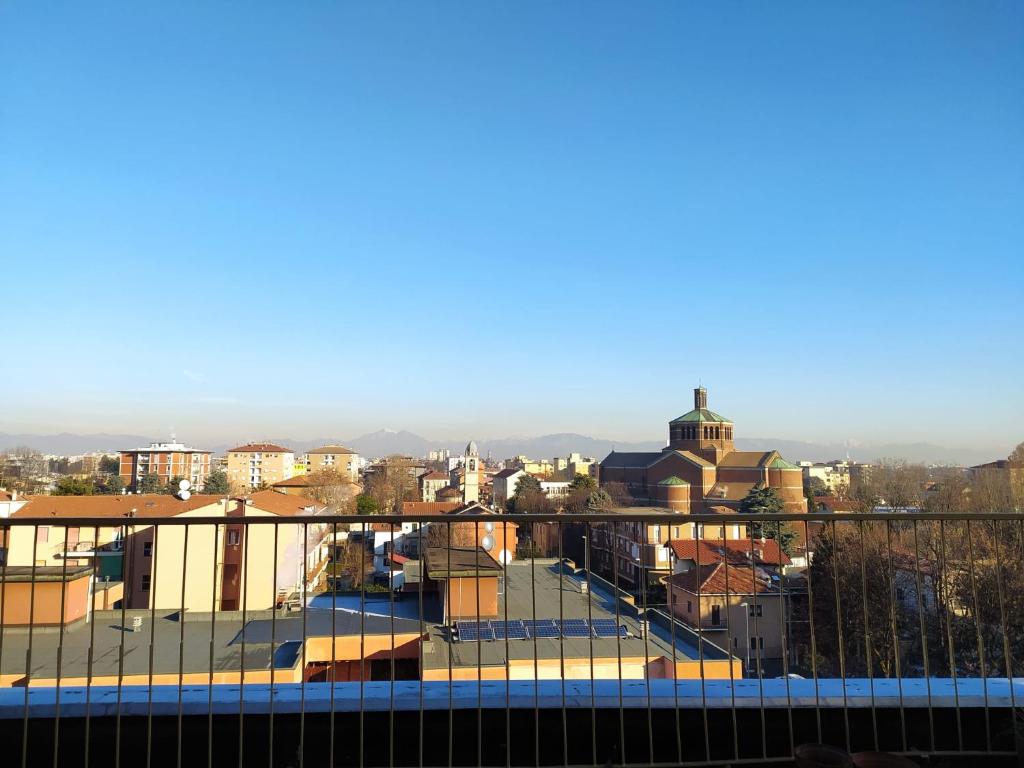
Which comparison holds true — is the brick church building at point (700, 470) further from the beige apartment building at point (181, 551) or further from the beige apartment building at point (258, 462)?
the beige apartment building at point (181, 551)

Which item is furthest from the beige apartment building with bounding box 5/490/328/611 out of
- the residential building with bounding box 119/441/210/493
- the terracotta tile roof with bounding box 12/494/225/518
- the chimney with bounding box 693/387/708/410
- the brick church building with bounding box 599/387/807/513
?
the chimney with bounding box 693/387/708/410

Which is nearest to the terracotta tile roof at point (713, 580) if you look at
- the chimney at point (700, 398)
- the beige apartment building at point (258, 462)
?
the chimney at point (700, 398)

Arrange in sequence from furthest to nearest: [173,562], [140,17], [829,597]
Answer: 1. [829,597]
2. [140,17]
3. [173,562]

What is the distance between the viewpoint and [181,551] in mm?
5500

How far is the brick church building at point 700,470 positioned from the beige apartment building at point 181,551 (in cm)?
4693

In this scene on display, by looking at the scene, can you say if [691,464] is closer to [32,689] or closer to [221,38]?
[221,38]

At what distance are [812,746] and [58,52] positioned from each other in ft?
40.8

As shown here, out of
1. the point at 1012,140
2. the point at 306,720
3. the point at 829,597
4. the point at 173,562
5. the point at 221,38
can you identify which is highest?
the point at 221,38

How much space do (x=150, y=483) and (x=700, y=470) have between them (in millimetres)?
51409

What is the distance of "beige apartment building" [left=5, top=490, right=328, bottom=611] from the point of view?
2.28 m

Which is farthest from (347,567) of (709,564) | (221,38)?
(221,38)

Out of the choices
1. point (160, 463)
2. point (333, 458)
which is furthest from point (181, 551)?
point (333, 458)

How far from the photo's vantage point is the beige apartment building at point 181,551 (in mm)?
2279

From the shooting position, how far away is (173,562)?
8547mm
